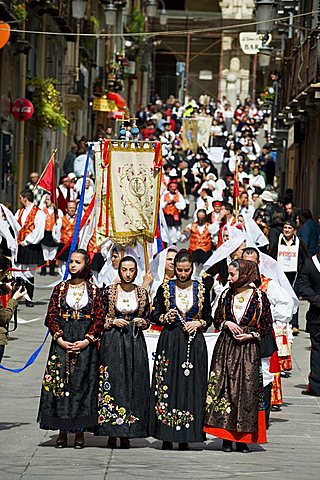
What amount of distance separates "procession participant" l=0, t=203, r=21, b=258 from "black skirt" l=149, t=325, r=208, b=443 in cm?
724

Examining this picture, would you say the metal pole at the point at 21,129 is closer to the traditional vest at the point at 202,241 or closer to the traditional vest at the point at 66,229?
the traditional vest at the point at 66,229

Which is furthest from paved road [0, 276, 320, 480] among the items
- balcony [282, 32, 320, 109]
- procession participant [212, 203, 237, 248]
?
balcony [282, 32, 320, 109]

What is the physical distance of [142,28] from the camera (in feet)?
194

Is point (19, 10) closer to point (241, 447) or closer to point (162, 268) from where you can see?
point (162, 268)

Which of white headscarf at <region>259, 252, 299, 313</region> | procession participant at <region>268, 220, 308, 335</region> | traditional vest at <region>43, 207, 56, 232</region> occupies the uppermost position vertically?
white headscarf at <region>259, 252, 299, 313</region>

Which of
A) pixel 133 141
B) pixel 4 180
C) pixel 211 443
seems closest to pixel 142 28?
pixel 4 180

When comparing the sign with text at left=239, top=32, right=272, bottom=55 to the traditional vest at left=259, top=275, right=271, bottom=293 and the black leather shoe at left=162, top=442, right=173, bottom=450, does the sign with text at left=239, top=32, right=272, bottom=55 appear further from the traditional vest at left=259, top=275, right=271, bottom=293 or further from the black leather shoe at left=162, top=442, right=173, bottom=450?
the black leather shoe at left=162, top=442, right=173, bottom=450

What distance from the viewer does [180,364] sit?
10.8 metres

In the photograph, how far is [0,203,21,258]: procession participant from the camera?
58.6 feet

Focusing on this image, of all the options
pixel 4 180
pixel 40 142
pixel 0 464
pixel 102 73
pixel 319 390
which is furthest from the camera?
pixel 102 73

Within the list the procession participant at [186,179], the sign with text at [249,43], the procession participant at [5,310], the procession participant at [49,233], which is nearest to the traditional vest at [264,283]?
the procession participant at [5,310]

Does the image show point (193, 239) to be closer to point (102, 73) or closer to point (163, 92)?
point (102, 73)

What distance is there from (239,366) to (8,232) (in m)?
7.73

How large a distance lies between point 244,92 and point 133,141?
54721mm
